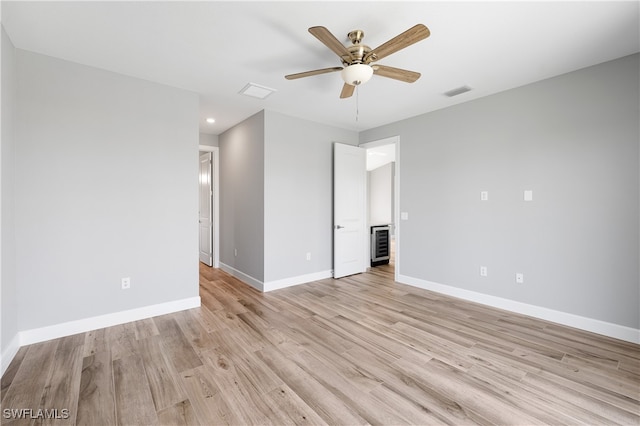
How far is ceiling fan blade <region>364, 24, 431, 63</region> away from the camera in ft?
5.92

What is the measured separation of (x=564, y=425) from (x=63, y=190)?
4204mm

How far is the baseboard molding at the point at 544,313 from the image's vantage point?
8.48ft

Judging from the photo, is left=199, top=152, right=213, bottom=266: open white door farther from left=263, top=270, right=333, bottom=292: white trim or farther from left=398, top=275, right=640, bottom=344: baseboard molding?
left=398, top=275, right=640, bottom=344: baseboard molding

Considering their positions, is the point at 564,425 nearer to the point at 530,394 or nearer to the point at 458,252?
the point at 530,394

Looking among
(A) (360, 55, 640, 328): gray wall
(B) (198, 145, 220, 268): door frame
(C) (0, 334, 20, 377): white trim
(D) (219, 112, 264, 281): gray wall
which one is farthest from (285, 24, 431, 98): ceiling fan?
(B) (198, 145, 220, 268): door frame

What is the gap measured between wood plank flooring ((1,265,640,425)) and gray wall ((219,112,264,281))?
1.25m

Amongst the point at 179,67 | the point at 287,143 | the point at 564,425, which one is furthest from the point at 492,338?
the point at 179,67

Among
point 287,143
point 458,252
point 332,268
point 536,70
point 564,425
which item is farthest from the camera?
point 332,268

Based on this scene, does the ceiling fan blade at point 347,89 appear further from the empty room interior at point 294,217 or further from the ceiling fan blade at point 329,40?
the ceiling fan blade at point 329,40

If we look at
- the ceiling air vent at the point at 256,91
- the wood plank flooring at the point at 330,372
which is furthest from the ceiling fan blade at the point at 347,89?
the wood plank flooring at the point at 330,372

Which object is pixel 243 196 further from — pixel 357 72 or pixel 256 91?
pixel 357 72

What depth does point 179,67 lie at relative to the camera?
2756 millimetres

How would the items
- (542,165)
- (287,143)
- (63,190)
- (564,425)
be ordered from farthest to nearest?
(287,143)
(542,165)
(63,190)
(564,425)

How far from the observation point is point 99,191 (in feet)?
9.11
